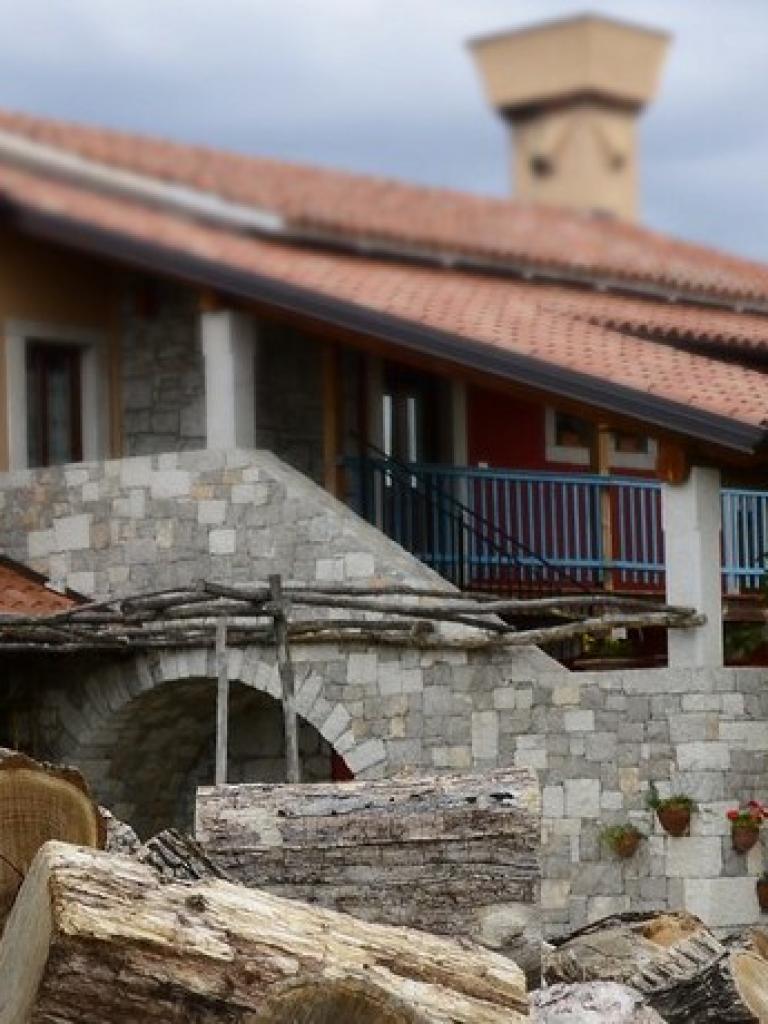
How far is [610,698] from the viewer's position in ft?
55.5

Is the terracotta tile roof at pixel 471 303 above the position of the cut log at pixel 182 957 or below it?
above

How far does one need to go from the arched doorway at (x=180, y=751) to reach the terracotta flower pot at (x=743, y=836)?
405 cm

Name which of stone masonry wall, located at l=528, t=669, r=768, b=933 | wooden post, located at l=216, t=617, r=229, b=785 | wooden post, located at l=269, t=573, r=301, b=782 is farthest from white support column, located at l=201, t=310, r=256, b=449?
stone masonry wall, located at l=528, t=669, r=768, b=933

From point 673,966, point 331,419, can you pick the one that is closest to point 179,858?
point 673,966

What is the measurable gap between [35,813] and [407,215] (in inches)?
572

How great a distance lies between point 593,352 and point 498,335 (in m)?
0.66

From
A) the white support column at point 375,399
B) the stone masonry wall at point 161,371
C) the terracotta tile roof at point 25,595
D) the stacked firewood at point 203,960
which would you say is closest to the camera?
the stacked firewood at point 203,960

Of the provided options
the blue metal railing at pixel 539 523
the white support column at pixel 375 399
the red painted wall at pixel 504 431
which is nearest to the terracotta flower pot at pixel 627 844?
the blue metal railing at pixel 539 523

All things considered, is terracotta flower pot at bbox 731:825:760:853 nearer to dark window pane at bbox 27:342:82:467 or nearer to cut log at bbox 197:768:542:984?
cut log at bbox 197:768:542:984

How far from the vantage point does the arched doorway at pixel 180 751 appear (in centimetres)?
1922

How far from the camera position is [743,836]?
16.6m

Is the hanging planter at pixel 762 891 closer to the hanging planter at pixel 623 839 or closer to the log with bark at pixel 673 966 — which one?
the hanging planter at pixel 623 839

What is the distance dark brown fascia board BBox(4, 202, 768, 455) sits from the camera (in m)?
16.8

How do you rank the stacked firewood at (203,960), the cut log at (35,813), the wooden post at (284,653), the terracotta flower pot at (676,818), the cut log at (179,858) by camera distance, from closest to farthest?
the stacked firewood at (203,960) < the cut log at (35,813) < the cut log at (179,858) < the terracotta flower pot at (676,818) < the wooden post at (284,653)
